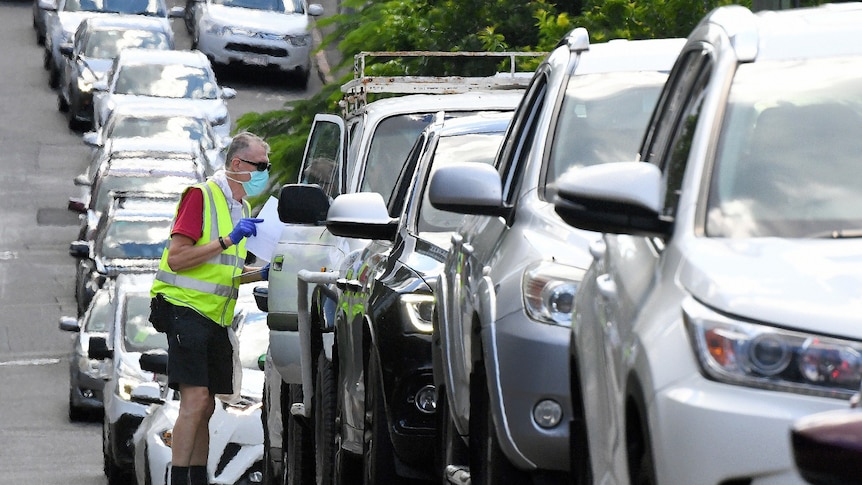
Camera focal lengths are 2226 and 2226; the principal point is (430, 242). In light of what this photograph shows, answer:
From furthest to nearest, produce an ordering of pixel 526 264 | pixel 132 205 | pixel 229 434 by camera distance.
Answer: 1. pixel 132 205
2. pixel 229 434
3. pixel 526 264

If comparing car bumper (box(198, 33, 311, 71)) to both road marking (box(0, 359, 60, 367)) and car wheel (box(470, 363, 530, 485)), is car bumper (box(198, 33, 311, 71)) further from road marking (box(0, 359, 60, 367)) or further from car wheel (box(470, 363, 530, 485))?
car wheel (box(470, 363, 530, 485))

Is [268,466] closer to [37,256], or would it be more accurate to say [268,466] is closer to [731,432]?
[731,432]

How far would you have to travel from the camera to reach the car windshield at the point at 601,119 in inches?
280

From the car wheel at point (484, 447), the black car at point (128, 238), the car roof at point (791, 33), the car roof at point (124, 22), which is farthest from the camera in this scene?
the car roof at point (124, 22)

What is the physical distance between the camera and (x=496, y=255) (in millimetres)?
6688

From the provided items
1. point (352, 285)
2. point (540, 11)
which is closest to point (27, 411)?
point (540, 11)

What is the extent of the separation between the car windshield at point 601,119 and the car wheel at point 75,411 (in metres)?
22.1

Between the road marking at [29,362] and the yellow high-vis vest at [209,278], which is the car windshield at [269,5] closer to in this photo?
the road marking at [29,362]

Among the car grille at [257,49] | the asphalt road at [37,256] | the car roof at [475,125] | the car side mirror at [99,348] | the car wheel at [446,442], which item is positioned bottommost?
the asphalt road at [37,256]

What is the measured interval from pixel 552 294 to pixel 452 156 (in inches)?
118

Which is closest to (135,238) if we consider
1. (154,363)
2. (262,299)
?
(154,363)

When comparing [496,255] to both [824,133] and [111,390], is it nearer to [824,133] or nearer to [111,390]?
[824,133]

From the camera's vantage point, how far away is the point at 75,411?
1144 inches

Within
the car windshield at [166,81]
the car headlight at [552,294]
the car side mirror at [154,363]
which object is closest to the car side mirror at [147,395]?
the car side mirror at [154,363]
